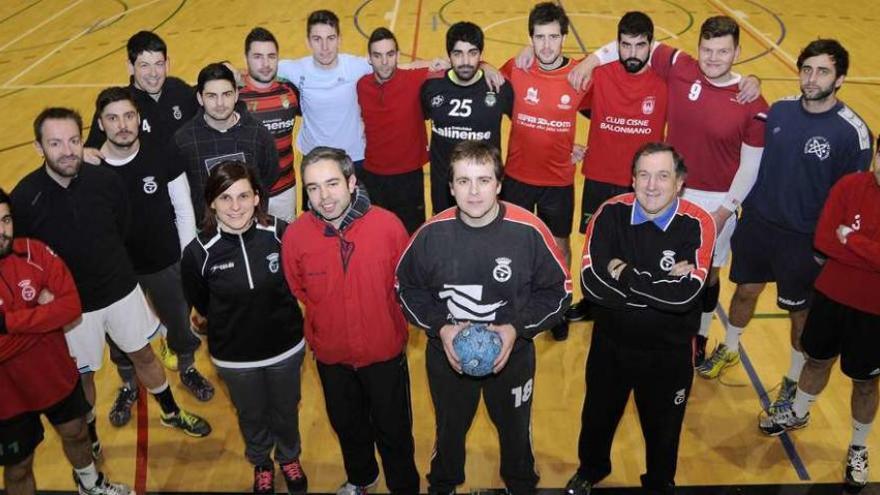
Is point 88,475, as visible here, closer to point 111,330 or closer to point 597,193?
point 111,330

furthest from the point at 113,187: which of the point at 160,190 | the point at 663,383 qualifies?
the point at 663,383

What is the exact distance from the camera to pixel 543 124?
5461 millimetres

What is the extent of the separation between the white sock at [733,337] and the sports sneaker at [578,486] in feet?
6.01

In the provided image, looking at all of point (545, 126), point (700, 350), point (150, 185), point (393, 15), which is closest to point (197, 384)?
point (150, 185)

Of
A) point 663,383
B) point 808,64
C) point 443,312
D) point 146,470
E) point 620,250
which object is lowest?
point 146,470

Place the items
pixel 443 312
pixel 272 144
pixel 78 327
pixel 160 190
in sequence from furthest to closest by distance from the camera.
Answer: pixel 272 144 → pixel 160 190 → pixel 78 327 → pixel 443 312

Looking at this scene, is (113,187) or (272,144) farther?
(272,144)

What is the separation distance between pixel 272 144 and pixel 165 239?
37.6 inches

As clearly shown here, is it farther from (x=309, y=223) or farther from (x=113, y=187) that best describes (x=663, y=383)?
(x=113, y=187)

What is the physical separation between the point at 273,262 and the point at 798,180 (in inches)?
127

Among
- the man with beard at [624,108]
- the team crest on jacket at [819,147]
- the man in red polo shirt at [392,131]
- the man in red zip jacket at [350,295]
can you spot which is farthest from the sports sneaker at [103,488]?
the team crest on jacket at [819,147]

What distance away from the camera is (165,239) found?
16.0 feet

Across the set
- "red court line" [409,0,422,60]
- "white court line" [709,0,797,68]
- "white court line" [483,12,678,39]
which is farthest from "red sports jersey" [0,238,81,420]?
"white court line" [709,0,797,68]

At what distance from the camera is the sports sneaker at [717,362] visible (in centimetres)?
551
